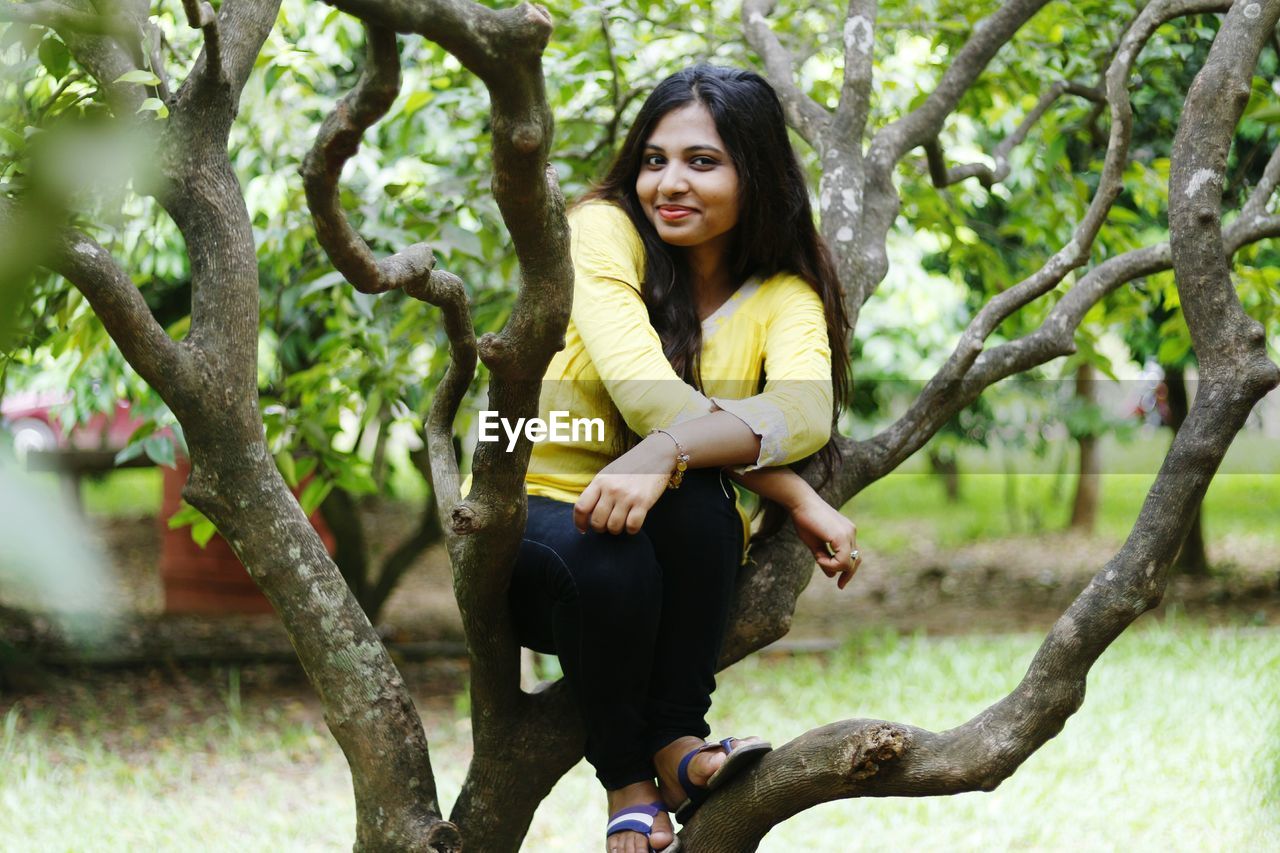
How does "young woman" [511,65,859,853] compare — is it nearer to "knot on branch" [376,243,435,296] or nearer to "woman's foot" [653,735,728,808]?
"woman's foot" [653,735,728,808]

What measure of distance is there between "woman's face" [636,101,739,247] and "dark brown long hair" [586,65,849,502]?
2 cm

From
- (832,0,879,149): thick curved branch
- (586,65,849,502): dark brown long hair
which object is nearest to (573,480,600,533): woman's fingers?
(586,65,849,502): dark brown long hair

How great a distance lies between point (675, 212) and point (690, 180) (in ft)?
0.17

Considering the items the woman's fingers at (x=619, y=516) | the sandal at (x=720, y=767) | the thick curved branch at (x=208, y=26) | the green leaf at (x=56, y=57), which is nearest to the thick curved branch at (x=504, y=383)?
the woman's fingers at (x=619, y=516)

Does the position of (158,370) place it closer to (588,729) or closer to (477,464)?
(477,464)

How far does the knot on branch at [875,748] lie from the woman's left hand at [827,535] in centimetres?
Answer: 23

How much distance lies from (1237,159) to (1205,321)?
4397 mm

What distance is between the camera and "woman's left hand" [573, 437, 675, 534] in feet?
5.24

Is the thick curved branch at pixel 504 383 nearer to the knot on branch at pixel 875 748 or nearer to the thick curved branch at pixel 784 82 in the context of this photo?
the knot on branch at pixel 875 748

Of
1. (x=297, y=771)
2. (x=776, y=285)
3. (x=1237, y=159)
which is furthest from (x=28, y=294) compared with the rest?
(x=1237, y=159)

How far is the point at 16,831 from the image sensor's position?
3498 millimetres

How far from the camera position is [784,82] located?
269 cm

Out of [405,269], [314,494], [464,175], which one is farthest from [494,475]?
[464,175]

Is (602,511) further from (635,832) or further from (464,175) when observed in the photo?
(464,175)
